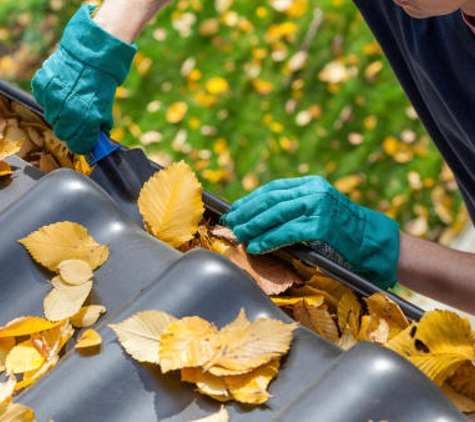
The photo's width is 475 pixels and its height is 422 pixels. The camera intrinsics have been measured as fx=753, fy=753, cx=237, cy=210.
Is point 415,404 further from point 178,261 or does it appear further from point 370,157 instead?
point 370,157

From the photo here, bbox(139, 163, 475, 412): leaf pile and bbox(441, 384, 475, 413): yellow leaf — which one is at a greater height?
bbox(139, 163, 475, 412): leaf pile

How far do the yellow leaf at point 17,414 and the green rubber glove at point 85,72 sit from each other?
2.33ft

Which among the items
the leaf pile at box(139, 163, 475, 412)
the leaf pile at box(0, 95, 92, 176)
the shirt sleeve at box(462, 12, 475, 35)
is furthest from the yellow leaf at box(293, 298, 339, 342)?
the shirt sleeve at box(462, 12, 475, 35)

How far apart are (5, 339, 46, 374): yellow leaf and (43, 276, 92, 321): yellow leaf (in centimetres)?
5

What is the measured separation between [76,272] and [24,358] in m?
0.15

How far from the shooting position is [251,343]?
1.03 metres

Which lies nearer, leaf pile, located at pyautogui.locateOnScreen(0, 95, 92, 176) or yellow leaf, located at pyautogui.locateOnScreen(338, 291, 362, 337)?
yellow leaf, located at pyautogui.locateOnScreen(338, 291, 362, 337)

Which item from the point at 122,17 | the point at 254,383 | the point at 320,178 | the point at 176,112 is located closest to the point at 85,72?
the point at 122,17

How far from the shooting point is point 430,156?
3168 millimetres

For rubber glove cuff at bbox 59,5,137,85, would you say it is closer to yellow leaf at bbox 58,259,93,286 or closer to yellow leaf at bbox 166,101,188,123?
yellow leaf at bbox 58,259,93,286

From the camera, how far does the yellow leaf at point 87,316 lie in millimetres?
1126

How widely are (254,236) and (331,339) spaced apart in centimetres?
24

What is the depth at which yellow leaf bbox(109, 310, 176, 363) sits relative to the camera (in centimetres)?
101

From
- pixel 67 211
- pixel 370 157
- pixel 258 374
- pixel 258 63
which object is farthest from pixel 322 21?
pixel 258 374
